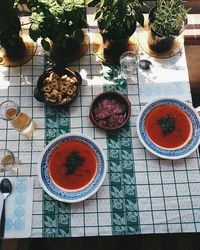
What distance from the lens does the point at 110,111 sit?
1834 millimetres

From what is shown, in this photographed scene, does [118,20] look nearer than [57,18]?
No

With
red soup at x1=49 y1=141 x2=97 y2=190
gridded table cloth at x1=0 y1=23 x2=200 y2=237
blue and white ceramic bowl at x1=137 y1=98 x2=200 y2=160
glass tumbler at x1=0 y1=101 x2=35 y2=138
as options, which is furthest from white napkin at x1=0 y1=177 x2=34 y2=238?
blue and white ceramic bowl at x1=137 y1=98 x2=200 y2=160

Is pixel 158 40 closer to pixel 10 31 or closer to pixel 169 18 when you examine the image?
pixel 169 18

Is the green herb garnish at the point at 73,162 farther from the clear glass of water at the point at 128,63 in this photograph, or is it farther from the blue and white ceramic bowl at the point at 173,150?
the clear glass of water at the point at 128,63

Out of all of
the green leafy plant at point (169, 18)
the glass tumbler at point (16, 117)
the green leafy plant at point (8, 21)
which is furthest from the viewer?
the green leafy plant at point (169, 18)

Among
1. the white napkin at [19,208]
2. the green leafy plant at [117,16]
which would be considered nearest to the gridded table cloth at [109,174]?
the white napkin at [19,208]

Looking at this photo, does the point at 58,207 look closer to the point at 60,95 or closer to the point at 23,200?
the point at 23,200

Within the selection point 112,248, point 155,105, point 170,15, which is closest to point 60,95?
point 155,105

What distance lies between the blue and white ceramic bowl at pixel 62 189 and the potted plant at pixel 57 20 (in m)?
0.48

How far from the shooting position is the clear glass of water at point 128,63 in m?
1.93

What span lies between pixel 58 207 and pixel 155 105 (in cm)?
71

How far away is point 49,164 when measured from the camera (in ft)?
5.74

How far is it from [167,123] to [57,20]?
2.41ft

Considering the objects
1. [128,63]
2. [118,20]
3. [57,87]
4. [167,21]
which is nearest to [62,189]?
[57,87]
